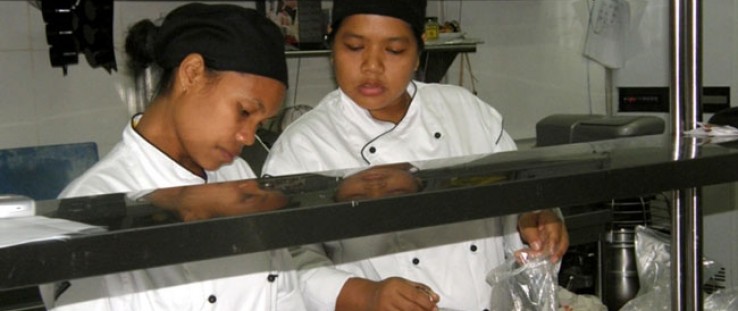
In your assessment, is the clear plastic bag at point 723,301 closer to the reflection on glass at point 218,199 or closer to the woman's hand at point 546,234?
the woman's hand at point 546,234

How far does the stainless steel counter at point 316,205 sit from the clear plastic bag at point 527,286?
174mm

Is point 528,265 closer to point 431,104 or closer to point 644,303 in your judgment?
point 644,303

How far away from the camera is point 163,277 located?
798 mm

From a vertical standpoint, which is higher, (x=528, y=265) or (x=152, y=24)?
(x=152, y=24)

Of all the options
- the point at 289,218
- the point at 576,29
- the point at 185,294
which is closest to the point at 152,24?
the point at 185,294

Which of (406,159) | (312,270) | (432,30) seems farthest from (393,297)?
(432,30)

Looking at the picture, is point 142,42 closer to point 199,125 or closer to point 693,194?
point 199,125

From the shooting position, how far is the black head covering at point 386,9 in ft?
3.63

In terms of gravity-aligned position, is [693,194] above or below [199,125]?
below

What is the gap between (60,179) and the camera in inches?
60.1

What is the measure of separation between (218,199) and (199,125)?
0.24m

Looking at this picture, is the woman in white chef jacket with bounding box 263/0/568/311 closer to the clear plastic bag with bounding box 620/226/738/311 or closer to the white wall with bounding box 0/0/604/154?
the clear plastic bag with bounding box 620/226/738/311

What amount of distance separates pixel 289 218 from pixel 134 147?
0.35m

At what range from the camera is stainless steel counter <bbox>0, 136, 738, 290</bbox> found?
499mm
